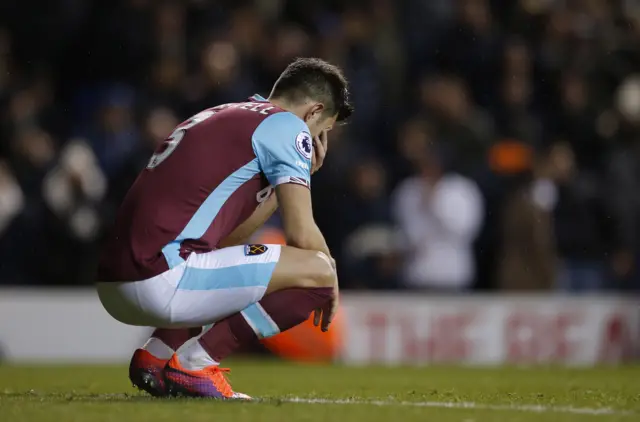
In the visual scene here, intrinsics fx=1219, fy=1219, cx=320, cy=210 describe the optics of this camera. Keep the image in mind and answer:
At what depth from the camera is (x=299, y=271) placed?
18.6ft

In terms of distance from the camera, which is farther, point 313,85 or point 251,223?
point 251,223

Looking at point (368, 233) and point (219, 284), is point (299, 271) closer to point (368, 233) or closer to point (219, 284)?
point (219, 284)

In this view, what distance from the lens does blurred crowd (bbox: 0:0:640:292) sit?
39.5ft

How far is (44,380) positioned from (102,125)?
15.6 feet

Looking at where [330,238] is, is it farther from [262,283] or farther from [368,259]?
[262,283]

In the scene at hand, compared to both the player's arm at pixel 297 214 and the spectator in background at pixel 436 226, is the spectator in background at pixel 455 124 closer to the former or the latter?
the spectator in background at pixel 436 226

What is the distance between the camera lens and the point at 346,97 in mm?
6211

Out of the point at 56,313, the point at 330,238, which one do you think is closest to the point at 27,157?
the point at 56,313

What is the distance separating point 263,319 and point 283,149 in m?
0.80

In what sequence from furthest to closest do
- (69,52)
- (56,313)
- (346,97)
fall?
(69,52)
(56,313)
(346,97)

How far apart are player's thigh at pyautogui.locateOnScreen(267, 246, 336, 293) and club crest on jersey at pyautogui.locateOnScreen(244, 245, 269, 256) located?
9 cm

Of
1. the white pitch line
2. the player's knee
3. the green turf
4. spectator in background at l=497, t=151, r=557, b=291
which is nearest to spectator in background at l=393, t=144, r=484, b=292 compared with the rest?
spectator in background at l=497, t=151, r=557, b=291

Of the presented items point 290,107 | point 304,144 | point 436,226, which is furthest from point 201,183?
point 436,226

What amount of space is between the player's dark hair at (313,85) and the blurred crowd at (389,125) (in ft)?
19.4
